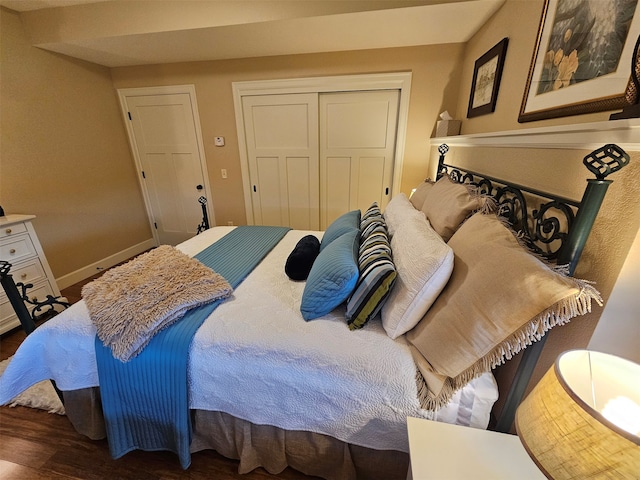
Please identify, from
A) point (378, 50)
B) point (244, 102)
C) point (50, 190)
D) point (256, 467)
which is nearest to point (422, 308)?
point (256, 467)

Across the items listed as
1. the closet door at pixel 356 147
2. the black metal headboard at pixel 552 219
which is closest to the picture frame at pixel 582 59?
the black metal headboard at pixel 552 219

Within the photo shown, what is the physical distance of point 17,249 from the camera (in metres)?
1.92

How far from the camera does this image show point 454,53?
233cm

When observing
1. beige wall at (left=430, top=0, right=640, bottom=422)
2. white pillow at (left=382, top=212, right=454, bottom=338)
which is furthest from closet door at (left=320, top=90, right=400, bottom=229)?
white pillow at (left=382, top=212, right=454, bottom=338)

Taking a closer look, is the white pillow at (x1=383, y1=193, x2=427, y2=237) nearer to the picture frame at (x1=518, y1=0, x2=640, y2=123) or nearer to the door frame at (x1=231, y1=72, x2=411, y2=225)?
the picture frame at (x1=518, y1=0, x2=640, y2=123)

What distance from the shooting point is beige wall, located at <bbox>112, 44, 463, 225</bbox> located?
7.93 feet

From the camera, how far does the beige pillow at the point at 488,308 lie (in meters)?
0.66

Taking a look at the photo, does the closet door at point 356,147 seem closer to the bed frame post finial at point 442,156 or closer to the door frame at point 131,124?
the bed frame post finial at point 442,156

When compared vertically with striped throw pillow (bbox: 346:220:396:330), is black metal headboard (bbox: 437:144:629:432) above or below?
above

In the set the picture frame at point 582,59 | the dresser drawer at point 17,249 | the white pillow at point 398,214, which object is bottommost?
the dresser drawer at point 17,249

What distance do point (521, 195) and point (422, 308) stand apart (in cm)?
66

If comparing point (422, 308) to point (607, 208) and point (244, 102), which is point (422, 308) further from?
point (244, 102)

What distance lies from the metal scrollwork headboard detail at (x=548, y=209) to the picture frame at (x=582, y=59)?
9.9 inches

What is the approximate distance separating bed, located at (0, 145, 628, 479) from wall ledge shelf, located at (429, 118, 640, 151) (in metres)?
0.07
